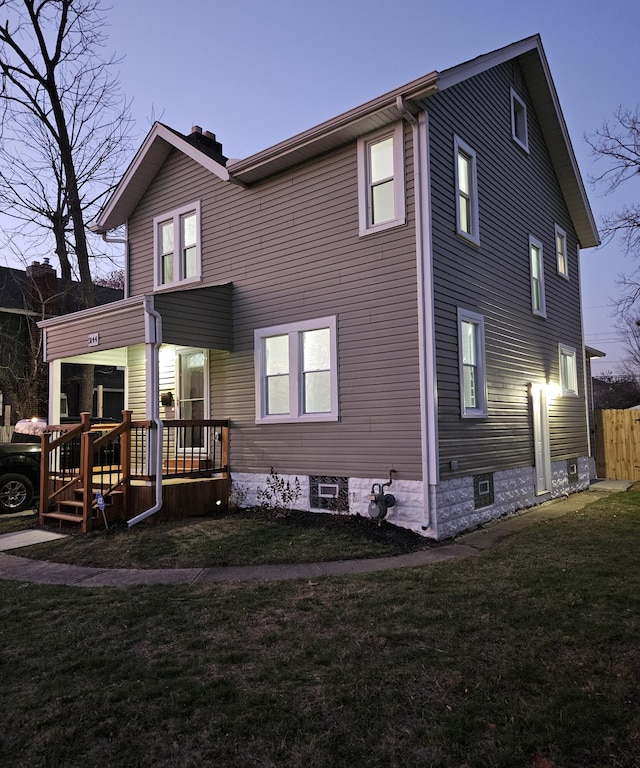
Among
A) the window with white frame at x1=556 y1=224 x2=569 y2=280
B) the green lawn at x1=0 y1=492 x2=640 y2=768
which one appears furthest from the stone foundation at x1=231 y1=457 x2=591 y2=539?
the window with white frame at x1=556 y1=224 x2=569 y2=280

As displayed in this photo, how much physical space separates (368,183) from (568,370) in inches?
300

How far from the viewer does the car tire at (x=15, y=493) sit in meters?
10.5

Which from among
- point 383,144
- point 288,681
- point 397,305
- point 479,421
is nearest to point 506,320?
point 479,421

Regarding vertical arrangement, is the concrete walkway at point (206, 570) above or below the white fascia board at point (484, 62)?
below

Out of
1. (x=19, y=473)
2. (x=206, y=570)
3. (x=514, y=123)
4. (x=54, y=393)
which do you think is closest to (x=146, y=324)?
(x=54, y=393)

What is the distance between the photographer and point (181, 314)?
927cm

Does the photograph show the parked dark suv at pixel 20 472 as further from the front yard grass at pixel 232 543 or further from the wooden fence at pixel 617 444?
the wooden fence at pixel 617 444

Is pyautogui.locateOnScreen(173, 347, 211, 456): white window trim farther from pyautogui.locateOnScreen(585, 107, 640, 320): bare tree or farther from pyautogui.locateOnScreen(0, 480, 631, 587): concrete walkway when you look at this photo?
pyautogui.locateOnScreen(585, 107, 640, 320): bare tree

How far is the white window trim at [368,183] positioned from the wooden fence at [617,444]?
33.7 ft

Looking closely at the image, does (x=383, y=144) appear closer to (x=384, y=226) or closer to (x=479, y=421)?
(x=384, y=226)

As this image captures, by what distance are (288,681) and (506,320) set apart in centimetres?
837

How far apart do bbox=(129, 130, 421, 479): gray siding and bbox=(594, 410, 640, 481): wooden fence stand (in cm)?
993

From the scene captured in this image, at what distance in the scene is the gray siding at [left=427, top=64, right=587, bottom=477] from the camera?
8.35 metres

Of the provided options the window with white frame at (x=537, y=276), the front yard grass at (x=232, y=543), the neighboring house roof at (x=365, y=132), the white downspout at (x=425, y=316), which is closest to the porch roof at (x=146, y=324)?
the neighboring house roof at (x=365, y=132)
